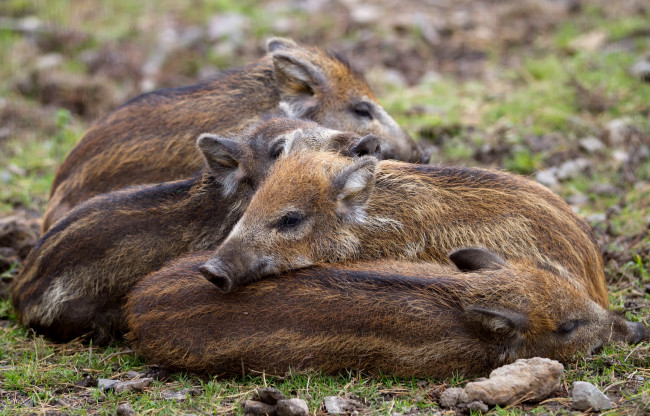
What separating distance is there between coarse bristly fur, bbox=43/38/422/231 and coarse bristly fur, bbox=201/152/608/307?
1695 millimetres

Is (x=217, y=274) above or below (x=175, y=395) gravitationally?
above

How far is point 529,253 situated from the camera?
5121 mm

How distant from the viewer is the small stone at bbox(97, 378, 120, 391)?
465 cm

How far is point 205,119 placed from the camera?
695 centimetres

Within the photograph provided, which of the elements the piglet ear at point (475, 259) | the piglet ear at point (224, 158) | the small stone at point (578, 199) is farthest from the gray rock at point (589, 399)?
the small stone at point (578, 199)

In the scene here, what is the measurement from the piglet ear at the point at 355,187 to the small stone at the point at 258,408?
1.53 meters

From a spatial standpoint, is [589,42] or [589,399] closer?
[589,399]

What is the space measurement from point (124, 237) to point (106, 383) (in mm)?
1142

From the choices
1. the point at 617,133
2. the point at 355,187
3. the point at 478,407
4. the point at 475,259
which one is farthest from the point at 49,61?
the point at 478,407

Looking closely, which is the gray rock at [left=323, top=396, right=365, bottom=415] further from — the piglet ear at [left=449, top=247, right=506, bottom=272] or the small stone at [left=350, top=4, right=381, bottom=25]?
the small stone at [left=350, top=4, right=381, bottom=25]

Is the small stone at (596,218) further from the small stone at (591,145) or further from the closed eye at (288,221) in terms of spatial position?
the closed eye at (288,221)

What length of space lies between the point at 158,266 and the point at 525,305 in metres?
2.53

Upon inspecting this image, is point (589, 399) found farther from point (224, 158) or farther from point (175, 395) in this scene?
point (224, 158)

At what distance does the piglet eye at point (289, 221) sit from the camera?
500cm
